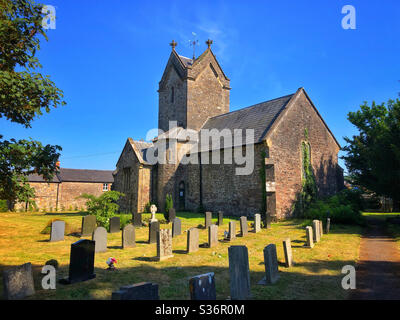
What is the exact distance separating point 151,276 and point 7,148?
5619 mm

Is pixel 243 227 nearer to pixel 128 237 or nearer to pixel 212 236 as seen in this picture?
pixel 212 236

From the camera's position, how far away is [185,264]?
802 cm

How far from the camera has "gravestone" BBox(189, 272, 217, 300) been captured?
14.3 ft

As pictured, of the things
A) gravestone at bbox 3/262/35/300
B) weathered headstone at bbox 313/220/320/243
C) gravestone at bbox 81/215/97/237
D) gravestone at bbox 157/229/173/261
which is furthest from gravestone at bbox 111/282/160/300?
gravestone at bbox 81/215/97/237

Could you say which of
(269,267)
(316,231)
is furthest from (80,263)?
(316,231)

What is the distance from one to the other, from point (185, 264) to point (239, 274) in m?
3.15

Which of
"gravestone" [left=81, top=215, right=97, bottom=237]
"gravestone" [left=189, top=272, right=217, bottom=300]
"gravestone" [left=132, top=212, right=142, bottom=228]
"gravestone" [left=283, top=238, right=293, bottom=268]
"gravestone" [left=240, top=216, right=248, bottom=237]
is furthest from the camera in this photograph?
"gravestone" [left=132, top=212, right=142, bottom=228]

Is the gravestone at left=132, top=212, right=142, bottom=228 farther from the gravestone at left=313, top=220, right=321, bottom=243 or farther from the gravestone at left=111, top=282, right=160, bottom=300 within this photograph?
the gravestone at left=111, top=282, right=160, bottom=300

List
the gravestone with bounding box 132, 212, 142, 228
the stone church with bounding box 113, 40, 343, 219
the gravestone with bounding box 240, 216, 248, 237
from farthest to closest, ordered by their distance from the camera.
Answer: the stone church with bounding box 113, 40, 343, 219
the gravestone with bounding box 132, 212, 142, 228
the gravestone with bounding box 240, 216, 248, 237

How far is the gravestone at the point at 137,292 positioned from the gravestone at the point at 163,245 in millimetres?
4280

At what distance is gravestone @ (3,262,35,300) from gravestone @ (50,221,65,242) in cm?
685

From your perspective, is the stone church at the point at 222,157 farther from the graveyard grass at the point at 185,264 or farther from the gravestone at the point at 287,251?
the gravestone at the point at 287,251
